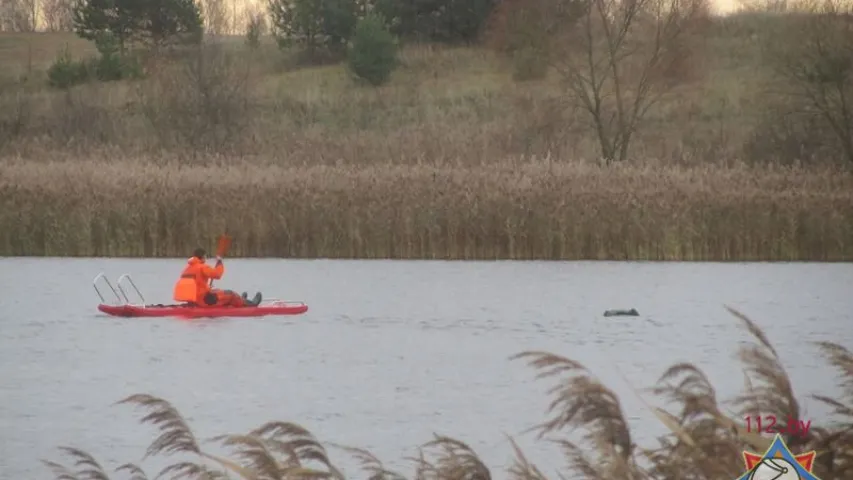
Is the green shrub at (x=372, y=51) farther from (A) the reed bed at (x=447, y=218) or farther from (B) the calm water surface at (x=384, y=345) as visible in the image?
(A) the reed bed at (x=447, y=218)

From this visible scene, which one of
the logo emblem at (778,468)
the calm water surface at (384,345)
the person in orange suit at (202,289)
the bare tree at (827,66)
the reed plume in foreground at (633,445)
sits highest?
the bare tree at (827,66)

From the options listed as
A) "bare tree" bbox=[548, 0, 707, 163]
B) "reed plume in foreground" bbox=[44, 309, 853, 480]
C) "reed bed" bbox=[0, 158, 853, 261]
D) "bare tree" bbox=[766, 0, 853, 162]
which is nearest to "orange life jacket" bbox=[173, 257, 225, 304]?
"reed bed" bbox=[0, 158, 853, 261]

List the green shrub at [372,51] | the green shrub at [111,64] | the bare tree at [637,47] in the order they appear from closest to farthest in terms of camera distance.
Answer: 1. the bare tree at [637,47]
2. the green shrub at [372,51]
3. the green shrub at [111,64]

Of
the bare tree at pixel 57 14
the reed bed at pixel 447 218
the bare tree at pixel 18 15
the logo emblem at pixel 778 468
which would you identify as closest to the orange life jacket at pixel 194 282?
the reed bed at pixel 447 218

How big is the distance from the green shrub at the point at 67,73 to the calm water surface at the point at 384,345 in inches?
1139

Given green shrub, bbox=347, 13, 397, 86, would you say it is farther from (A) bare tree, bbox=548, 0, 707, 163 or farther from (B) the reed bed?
(B) the reed bed

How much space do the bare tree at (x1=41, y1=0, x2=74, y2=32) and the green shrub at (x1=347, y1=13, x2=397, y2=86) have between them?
27.8 metres

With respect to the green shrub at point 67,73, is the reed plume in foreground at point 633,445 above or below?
below

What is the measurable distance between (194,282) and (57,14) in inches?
2547

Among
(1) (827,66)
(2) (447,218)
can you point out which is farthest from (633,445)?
(1) (827,66)

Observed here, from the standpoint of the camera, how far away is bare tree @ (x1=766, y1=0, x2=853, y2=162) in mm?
35375

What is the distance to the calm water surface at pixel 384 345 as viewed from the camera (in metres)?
13.7

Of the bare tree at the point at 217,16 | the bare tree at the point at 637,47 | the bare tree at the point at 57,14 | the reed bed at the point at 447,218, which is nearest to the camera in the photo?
the reed bed at the point at 447,218

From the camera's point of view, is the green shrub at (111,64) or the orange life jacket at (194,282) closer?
the orange life jacket at (194,282)
